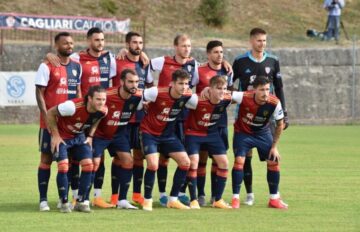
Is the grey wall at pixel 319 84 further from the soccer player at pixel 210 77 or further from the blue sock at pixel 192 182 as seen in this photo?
the blue sock at pixel 192 182

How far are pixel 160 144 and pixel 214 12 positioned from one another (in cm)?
2713

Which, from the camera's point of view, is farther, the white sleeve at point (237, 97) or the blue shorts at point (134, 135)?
the blue shorts at point (134, 135)

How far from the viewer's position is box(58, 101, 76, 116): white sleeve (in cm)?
1259

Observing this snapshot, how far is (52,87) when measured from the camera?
13250 mm

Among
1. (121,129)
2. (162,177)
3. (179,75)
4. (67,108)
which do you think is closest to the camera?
(67,108)

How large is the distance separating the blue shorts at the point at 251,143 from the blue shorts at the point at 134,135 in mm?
1192

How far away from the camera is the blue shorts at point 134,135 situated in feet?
45.1

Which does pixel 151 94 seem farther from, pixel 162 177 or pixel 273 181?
pixel 273 181

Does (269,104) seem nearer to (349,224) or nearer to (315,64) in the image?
(349,224)

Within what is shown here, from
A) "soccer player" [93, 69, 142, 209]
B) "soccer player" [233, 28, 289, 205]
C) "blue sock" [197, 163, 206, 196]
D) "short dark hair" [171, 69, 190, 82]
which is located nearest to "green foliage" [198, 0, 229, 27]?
"soccer player" [233, 28, 289, 205]

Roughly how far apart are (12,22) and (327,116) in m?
9.86

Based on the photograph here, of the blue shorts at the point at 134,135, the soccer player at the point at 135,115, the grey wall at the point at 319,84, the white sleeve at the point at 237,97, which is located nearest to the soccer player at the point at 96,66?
the soccer player at the point at 135,115

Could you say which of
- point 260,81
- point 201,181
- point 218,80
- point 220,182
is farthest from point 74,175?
point 260,81

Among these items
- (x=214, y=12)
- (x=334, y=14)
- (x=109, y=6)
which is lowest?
(x=334, y=14)
